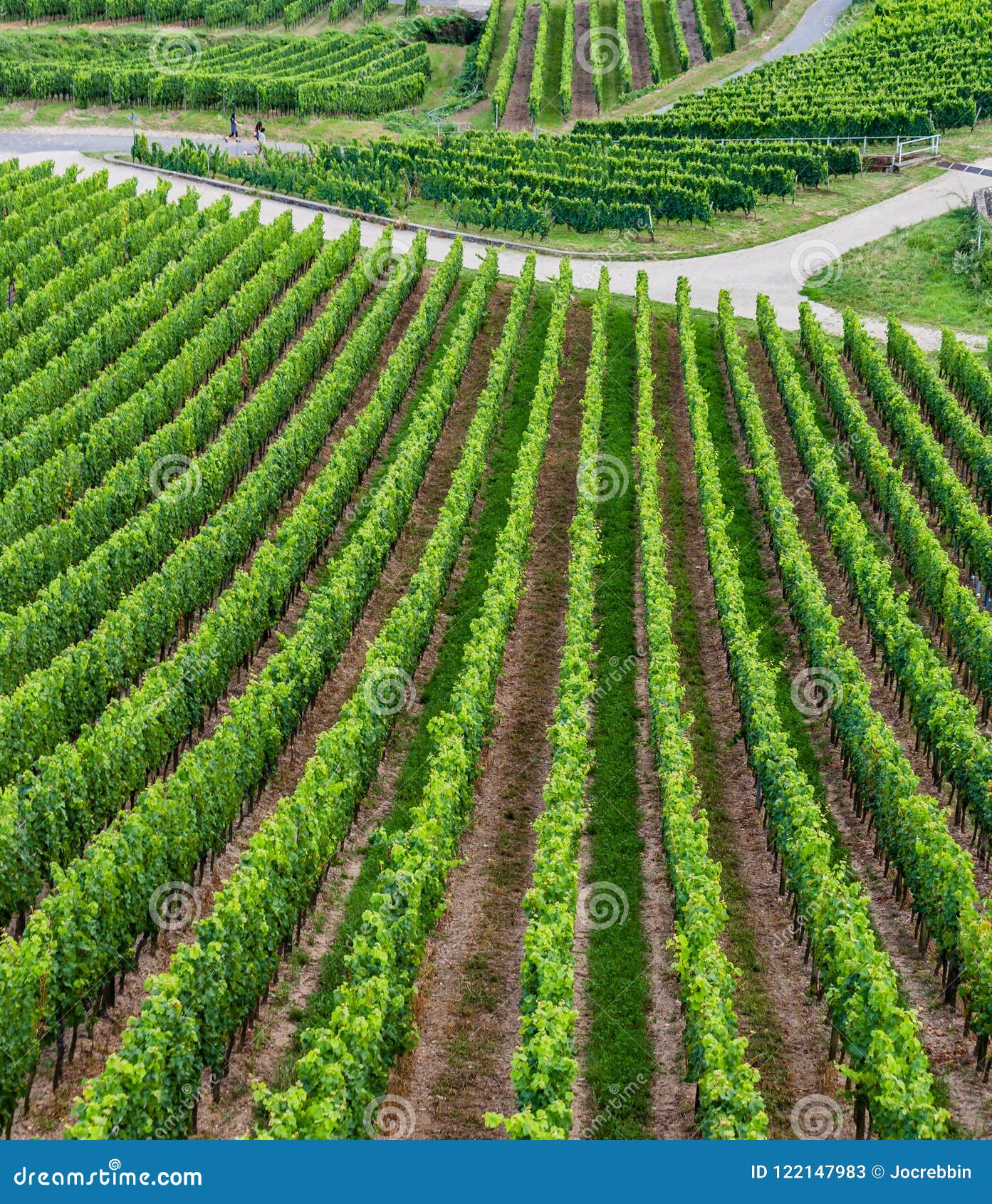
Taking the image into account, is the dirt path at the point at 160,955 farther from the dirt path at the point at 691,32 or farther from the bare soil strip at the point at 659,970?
the dirt path at the point at 691,32

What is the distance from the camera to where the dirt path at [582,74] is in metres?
94.0

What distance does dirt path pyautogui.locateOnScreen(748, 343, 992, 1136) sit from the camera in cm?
2336

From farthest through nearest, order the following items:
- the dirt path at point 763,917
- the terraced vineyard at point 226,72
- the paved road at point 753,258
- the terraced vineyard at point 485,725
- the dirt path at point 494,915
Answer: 1. the terraced vineyard at point 226,72
2. the paved road at point 753,258
3. the dirt path at point 763,917
4. the dirt path at point 494,915
5. the terraced vineyard at point 485,725

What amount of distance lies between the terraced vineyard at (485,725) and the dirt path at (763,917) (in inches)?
3.9

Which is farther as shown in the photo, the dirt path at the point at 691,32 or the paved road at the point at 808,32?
the dirt path at the point at 691,32

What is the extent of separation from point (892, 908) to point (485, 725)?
9214 mm

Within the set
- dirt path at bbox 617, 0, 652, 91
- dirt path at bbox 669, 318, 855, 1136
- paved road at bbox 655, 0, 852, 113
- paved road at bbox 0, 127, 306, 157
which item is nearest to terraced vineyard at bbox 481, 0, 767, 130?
dirt path at bbox 617, 0, 652, 91

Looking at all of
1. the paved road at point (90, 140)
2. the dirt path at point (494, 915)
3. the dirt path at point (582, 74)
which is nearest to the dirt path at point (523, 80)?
the dirt path at point (582, 74)

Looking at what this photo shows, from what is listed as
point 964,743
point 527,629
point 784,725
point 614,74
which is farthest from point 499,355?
point 614,74

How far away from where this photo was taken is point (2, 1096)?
21.9 meters

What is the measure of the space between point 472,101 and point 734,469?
59124 millimetres

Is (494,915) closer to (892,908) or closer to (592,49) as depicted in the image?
(892,908)

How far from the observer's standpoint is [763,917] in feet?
89.0

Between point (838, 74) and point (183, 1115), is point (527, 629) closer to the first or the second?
point (183, 1115)
